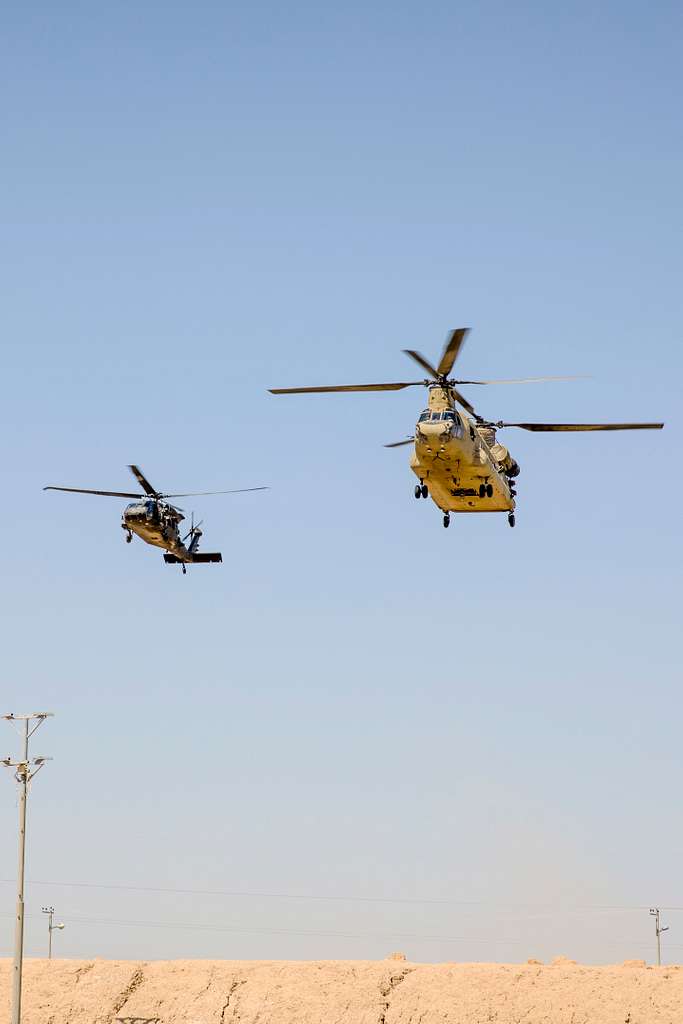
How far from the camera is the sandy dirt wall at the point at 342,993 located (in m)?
71.0

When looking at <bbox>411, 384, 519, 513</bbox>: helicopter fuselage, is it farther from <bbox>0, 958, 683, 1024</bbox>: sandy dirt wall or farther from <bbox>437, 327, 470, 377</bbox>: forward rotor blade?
<bbox>0, 958, 683, 1024</bbox>: sandy dirt wall

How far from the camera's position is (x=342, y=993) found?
7494 cm

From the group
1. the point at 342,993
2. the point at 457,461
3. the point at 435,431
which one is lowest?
the point at 342,993

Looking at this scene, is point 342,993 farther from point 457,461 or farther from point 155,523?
point 457,461

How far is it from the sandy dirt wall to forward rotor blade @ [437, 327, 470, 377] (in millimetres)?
32663

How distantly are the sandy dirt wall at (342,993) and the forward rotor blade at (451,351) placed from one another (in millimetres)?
32663

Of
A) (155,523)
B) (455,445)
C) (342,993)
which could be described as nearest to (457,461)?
(455,445)

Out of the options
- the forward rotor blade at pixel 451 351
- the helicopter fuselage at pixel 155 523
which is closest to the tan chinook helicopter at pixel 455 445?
the forward rotor blade at pixel 451 351

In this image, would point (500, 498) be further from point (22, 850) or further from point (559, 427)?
point (22, 850)

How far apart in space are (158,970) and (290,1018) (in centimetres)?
881

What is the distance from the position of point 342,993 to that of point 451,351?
36.1 metres

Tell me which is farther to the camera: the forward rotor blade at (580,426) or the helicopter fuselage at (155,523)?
the helicopter fuselage at (155,523)

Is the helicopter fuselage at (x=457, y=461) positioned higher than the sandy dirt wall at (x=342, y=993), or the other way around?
the helicopter fuselage at (x=457, y=461)

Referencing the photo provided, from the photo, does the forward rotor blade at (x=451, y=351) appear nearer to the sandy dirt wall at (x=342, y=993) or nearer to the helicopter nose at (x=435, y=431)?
the helicopter nose at (x=435, y=431)
